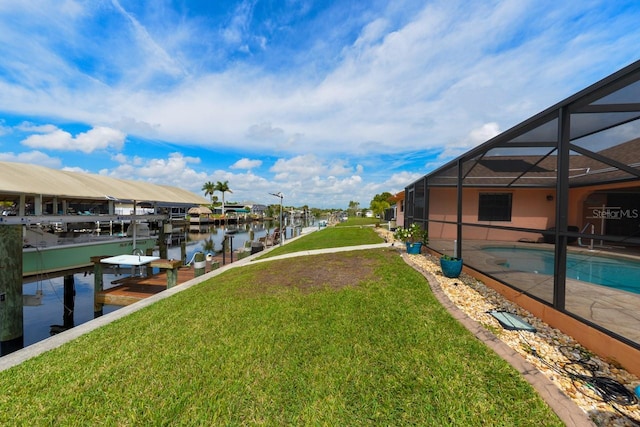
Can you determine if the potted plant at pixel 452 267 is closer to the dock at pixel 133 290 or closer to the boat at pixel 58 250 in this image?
the dock at pixel 133 290

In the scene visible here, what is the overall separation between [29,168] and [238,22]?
981 centimetres

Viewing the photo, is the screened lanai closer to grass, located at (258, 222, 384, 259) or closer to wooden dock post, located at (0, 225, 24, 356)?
grass, located at (258, 222, 384, 259)

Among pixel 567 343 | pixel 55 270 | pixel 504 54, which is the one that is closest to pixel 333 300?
pixel 567 343

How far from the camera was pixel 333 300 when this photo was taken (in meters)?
5.17

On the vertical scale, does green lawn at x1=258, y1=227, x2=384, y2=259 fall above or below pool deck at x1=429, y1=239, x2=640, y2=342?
below

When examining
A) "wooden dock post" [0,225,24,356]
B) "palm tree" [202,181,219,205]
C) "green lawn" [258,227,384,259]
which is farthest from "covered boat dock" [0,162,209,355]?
"palm tree" [202,181,219,205]

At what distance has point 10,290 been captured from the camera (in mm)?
6508

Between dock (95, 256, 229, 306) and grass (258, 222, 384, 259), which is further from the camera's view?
grass (258, 222, 384, 259)

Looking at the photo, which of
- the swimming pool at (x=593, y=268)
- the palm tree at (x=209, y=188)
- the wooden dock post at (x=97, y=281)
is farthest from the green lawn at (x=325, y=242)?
the palm tree at (x=209, y=188)

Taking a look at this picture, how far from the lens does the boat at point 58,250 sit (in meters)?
9.56

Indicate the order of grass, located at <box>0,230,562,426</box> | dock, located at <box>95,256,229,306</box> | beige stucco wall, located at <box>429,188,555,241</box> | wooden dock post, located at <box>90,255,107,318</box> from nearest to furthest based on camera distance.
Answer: grass, located at <box>0,230,562,426</box> → dock, located at <box>95,256,229,306</box> → wooden dock post, located at <box>90,255,107,318</box> → beige stucco wall, located at <box>429,188,555,241</box>

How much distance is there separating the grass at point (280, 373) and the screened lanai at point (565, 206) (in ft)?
5.81

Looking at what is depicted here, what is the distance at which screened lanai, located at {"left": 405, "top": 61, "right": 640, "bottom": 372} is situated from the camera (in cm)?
352

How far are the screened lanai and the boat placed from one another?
14.6 meters
